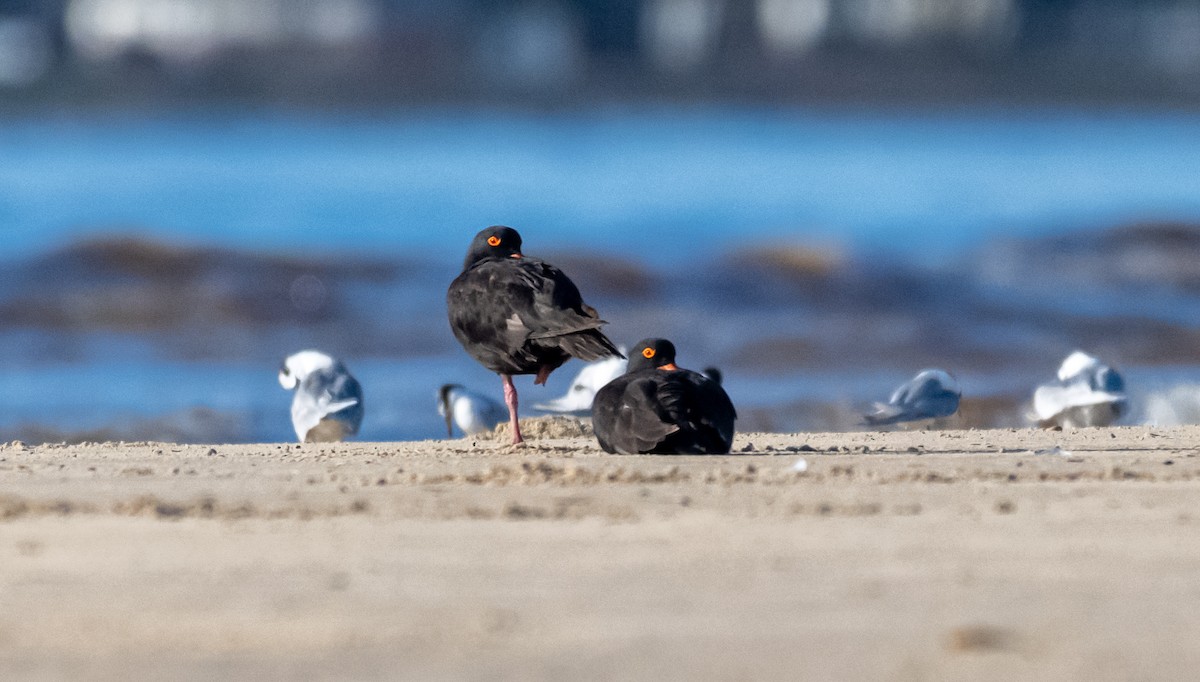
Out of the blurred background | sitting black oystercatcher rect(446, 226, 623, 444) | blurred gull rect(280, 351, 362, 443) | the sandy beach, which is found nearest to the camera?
the sandy beach

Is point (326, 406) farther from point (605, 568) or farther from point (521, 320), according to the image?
point (605, 568)

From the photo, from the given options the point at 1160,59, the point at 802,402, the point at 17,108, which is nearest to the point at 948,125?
the point at 1160,59

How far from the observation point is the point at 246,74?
4447 cm

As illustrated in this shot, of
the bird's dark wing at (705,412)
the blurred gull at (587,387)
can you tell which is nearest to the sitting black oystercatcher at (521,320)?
the bird's dark wing at (705,412)

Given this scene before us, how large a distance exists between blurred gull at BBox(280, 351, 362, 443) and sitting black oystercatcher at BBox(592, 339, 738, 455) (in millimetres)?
1445

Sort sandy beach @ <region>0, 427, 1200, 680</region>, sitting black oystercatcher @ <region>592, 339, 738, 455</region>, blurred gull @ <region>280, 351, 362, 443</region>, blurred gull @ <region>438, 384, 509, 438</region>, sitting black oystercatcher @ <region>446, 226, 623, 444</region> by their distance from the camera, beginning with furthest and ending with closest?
blurred gull @ <region>438, 384, 509, 438</region>, blurred gull @ <region>280, 351, 362, 443</region>, sitting black oystercatcher @ <region>446, 226, 623, 444</region>, sitting black oystercatcher @ <region>592, 339, 738, 455</region>, sandy beach @ <region>0, 427, 1200, 680</region>

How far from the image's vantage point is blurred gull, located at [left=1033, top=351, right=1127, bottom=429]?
635 centimetres

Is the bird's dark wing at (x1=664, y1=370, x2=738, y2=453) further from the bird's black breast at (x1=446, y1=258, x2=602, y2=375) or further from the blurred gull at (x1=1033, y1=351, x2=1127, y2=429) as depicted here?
the blurred gull at (x1=1033, y1=351, x2=1127, y2=429)

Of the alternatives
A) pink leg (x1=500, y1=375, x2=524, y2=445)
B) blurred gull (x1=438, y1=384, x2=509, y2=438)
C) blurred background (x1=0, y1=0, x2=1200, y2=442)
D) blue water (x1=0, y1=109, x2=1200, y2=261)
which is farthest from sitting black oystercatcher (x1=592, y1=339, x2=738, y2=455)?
blue water (x1=0, y1=109, x2=1200, y2=261)

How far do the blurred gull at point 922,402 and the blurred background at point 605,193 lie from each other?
0.71 meters

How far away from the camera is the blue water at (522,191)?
8.75 metres

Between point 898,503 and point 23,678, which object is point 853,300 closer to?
point 898,503

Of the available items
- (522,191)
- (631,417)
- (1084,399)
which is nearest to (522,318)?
(631,417)

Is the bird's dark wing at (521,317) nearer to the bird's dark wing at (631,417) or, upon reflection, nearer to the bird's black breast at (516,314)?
the bird's black breast at (516,314)
